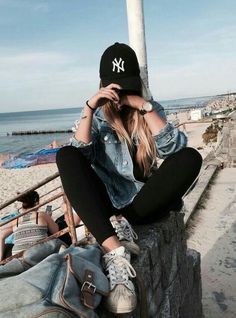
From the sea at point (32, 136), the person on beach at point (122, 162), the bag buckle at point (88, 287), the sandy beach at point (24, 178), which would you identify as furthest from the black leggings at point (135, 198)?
the sea at point (32, 136)

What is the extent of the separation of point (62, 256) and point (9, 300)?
350 mm

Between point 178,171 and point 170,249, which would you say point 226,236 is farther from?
point 178,171

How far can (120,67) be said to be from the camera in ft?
6.64

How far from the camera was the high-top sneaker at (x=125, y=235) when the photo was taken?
177 centimetres

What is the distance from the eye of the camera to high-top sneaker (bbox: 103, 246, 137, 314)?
1.44m

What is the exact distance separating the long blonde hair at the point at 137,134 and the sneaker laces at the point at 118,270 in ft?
2.46

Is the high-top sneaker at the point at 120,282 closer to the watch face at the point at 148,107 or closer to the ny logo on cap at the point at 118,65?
the watch face at the point at 148,107

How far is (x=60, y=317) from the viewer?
3.80 ft

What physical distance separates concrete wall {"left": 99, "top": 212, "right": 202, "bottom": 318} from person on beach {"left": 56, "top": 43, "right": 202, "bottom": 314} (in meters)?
0.10

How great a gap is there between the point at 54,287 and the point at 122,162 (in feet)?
3.44

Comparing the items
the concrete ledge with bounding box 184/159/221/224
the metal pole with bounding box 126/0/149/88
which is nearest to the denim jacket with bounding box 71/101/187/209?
the metal pole with bounding box 126/0/149/88

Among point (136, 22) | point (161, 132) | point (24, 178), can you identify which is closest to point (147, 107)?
point (161, 132)

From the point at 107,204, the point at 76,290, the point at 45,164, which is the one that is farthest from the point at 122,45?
the point at 45,164

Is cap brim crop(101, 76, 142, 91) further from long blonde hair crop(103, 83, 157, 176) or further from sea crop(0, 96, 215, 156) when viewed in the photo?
sea crop(0, 96, 215, 156)
